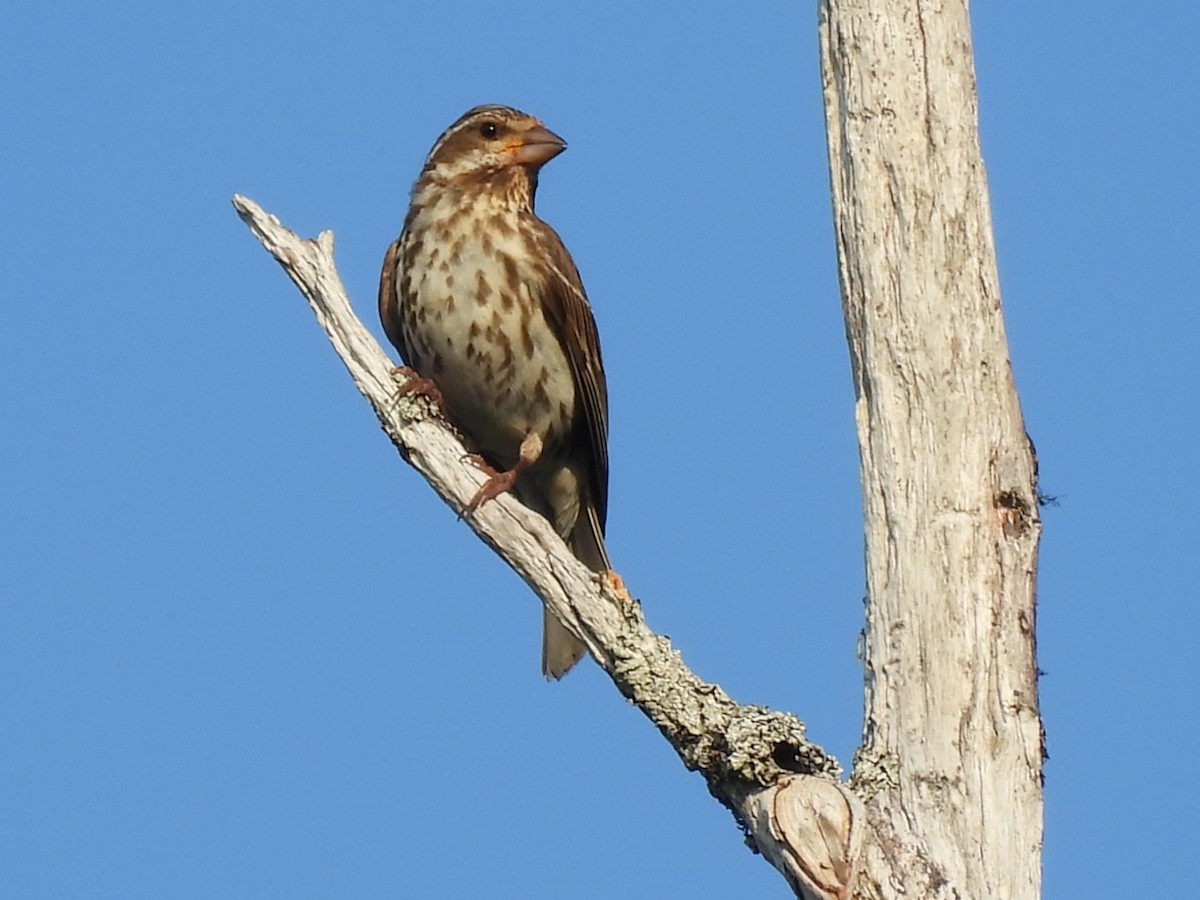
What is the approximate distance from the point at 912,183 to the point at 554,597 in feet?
5.66

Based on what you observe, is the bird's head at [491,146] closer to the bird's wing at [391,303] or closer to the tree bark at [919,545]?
the bird's wing at [391,303]

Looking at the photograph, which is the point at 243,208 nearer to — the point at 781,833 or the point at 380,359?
the point at 380,359

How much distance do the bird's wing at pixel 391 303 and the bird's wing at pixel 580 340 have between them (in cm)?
63

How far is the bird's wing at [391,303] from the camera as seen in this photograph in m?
7.84

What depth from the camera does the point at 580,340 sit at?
776cm

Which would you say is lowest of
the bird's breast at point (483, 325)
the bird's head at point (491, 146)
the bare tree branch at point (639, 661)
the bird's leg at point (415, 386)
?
the bare tree branch at point (639, 661)

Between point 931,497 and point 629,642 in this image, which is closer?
point 931,497

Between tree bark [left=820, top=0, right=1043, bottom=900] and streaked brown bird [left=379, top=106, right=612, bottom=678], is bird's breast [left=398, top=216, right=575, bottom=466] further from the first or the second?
tree bark [left=820, top=0, right=1043, bottom=900]

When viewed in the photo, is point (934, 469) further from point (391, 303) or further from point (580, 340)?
point (391, 303)

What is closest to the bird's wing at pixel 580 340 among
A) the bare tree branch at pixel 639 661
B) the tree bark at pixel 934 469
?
the bare tree branch at pixel 639 661

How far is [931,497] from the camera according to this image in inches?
209

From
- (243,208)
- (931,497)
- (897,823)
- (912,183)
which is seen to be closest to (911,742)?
(897,823)

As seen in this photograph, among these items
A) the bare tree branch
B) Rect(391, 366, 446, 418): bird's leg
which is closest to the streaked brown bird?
Rect(391, 366, 446, 418): bird's leg

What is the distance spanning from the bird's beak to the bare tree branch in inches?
71.9
